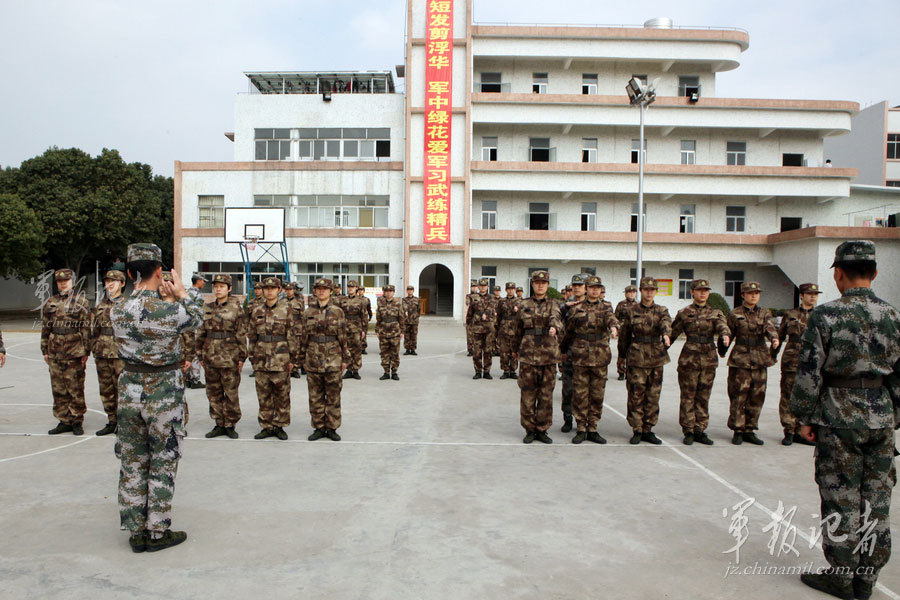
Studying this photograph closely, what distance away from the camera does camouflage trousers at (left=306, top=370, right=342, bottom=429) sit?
705 centimetres

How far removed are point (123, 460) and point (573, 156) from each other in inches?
1183

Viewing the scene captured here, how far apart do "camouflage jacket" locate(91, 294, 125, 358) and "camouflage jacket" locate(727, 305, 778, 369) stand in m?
7.82

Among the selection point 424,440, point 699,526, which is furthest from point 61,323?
point 699,526

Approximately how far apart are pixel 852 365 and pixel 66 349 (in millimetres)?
8103

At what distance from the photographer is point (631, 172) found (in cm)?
→ 2980

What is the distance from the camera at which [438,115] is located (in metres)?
28.9

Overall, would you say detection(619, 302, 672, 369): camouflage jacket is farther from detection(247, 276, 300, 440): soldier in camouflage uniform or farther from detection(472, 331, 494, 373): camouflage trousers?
detection(472, 331, 494, 373): camouflage trousers

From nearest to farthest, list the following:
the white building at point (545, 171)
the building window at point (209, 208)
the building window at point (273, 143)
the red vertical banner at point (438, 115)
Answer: the red vertical banner at point (438, 115)
the white building at point (545, 171)
the building window at point (273, 143)
the building window at point (209, 208)

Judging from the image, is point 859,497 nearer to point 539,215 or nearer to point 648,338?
point 648,338

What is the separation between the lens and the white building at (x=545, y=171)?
2966 cm

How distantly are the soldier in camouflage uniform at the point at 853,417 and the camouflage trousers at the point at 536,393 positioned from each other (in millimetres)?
3465

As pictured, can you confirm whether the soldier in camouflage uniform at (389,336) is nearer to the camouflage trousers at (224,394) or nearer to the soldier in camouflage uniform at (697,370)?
the camouflage trousers at (224,394)

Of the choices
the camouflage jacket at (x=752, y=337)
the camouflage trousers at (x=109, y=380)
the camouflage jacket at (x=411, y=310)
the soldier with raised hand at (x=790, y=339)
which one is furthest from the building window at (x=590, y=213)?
the camouflage trousers at (x=109, y=380)

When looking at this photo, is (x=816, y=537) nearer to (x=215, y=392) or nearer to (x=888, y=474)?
(x=888, y=474)
